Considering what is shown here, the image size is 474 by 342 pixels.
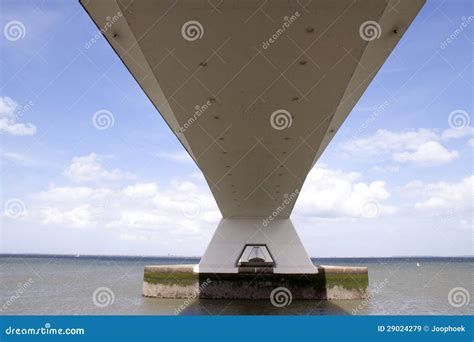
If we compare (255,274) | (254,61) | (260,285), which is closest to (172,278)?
(255,274)

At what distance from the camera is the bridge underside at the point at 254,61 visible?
5.96 metres

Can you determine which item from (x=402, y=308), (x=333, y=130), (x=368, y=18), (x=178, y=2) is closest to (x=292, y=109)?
(x=333, y=130)

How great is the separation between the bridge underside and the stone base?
44.0 ft

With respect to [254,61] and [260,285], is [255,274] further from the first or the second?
[254,61]

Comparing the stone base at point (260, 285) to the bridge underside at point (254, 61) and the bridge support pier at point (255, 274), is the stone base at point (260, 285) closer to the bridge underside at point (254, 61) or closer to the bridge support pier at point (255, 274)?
the bridge support pier at point (255, 274)

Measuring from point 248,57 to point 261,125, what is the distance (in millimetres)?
3999

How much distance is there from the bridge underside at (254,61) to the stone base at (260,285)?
Answer: 44.0ft

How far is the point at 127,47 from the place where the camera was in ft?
23.3

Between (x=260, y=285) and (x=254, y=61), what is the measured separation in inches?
792

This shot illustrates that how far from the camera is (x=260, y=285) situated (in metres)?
25.4

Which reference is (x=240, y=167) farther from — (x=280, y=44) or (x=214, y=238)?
(x=214, y=238)

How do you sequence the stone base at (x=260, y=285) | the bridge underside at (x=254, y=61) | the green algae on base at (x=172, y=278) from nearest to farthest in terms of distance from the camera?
the bridge underside at (x=254, y=61) → the stone base at (x=260, y=285) → the green algae on base at (x=172, y=278)

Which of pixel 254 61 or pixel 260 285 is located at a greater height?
pixel 260 285

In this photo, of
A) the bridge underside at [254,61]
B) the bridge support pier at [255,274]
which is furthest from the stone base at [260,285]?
the bridge underside at [254,61]
